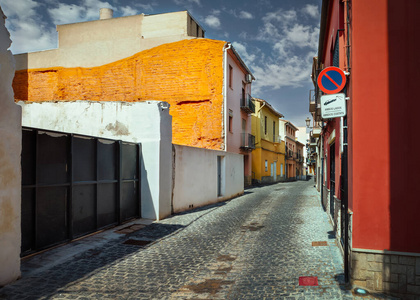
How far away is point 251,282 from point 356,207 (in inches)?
72.7

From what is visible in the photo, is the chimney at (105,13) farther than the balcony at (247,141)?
No

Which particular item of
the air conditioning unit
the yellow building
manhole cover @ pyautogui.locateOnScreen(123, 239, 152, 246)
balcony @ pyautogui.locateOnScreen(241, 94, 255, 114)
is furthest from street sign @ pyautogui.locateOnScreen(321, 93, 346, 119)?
the yellow building

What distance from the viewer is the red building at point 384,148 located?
423 centimetres

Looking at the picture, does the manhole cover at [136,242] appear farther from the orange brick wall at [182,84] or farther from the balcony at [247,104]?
the balcony at [247,104]

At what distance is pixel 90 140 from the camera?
26.1ft

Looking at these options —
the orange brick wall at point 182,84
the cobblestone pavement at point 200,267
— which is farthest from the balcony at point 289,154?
the cobblestone pavement at point 200,267

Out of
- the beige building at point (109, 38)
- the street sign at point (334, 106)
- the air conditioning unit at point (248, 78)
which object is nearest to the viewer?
the street sign at point (334, 106)

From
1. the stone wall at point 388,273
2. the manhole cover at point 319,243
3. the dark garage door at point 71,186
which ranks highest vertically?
the dark garage door at point 71,186

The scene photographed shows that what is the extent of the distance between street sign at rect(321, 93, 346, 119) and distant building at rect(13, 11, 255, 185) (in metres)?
15.1

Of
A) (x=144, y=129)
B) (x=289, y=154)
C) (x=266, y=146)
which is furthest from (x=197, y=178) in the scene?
(x=289, y=154)

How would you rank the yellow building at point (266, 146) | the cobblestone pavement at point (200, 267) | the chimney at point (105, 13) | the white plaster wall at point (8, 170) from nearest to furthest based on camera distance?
the cobblestone pavement at point (200, 267), the white plaster wall at point (8, 170), the chimney at point (105, 13), the yellow building at point (266, 146)

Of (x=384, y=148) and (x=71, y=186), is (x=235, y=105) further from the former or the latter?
(x=384, y=148)

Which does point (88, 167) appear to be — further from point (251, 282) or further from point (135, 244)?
point (251, 282)

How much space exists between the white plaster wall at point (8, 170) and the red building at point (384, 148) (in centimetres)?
479
